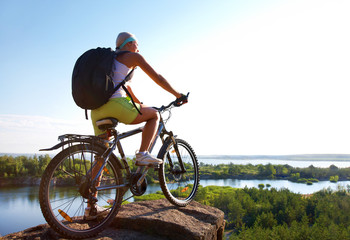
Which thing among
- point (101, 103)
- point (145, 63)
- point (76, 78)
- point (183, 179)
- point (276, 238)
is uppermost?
point (145, 63)

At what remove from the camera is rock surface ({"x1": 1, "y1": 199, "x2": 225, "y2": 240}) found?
3328 millimetres

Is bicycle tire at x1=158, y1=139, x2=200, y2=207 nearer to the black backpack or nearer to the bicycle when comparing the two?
the bicycle

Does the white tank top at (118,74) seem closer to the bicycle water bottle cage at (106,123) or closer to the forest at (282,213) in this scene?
the bicycle water bottle cage at (106,123)

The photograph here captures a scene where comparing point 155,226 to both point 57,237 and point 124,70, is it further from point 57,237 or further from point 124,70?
point 124,70

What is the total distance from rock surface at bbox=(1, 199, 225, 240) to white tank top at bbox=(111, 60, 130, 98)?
66.6 inches

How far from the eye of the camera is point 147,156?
3.57 m

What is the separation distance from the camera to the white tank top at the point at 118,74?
10.5ft

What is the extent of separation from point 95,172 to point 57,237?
84 centimetres

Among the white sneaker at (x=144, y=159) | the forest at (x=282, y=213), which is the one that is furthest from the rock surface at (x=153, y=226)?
the forest at (x=282, y=213)

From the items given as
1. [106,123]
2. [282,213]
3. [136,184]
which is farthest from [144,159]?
[282,213]

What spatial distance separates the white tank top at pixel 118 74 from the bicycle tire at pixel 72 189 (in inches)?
25.9

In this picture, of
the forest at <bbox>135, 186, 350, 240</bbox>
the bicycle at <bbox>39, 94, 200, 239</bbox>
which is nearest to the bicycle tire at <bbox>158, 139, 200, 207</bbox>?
the bicycle at <bbox>39, 94, 200, 239</bbox>

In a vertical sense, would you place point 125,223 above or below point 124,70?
below

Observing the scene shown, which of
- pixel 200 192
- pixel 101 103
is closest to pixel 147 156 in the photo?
pixel 101 103
